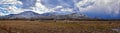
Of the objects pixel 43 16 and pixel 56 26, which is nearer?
pixel 56 26

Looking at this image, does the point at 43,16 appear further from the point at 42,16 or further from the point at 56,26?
the point at 56,26

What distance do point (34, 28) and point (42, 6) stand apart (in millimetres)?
504

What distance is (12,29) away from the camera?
7.67 metres

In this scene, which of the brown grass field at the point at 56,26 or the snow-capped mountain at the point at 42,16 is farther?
the snow-capped mountain at the point at 42,16

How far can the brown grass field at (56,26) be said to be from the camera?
763cm

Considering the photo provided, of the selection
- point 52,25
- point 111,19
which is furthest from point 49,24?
point 111,19

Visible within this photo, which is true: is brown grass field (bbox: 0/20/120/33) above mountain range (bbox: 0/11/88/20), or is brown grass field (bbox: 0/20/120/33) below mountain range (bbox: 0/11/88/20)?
below

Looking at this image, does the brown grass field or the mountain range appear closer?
the brown grass field

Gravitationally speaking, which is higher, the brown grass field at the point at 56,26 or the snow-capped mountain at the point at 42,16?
the snow-capped mountain at the point at 42,16

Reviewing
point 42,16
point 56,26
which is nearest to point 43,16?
point 42,16

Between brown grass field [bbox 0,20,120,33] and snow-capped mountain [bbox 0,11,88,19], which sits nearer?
brown grass field [bbox 0,20,120,33]

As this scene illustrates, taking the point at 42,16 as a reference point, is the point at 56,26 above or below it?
below

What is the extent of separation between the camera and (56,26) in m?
7.71

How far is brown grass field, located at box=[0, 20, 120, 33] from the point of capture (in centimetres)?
763
